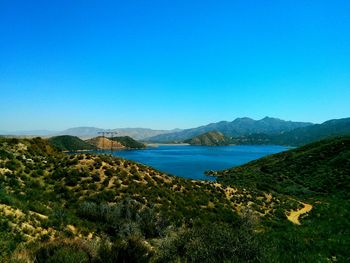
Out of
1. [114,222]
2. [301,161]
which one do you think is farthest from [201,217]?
[301,161]

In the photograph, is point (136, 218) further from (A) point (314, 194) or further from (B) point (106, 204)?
(A) point (314, 194)

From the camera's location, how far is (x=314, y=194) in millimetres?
47500

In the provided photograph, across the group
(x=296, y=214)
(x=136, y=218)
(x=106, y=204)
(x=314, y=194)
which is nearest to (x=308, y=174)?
(x=314, y=194)

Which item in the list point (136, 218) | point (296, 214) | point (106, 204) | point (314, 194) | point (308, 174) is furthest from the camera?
point (308, 174)

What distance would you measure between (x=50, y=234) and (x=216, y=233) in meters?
8.02

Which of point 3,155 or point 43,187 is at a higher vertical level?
point 3,155

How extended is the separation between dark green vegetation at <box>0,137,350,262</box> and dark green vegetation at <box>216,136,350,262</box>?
0.13 m

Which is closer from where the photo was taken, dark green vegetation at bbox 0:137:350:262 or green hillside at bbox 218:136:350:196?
dark green vegetation at bbox 0:137:350:262

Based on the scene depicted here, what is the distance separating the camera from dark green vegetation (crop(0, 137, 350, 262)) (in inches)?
454

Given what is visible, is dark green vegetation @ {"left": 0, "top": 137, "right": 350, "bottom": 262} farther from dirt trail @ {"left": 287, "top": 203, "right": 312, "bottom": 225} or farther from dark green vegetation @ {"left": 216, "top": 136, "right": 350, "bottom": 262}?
dirt trail @ {"left": 287, "top": 203, "right": 312, "bottom": 225}

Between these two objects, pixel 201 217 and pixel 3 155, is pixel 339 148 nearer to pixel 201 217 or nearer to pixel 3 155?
pixel 201 217

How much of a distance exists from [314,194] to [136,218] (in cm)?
3764

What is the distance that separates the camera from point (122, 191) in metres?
26.4

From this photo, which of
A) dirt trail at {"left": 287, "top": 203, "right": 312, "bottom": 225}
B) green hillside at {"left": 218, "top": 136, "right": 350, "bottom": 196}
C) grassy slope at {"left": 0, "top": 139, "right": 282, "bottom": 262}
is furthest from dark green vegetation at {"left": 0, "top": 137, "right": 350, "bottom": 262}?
green hillside at {"left": 218, "top": 136, "right": 350, "bottom": 196}
